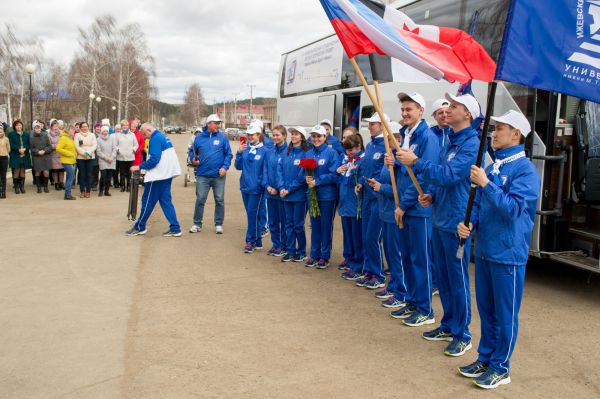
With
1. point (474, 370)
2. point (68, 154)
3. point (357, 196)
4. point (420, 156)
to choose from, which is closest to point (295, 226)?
point (357, 196)

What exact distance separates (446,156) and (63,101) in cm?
7222

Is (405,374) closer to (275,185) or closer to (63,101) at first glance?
(275,185)

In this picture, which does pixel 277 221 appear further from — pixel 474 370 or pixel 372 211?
pixel 474 370

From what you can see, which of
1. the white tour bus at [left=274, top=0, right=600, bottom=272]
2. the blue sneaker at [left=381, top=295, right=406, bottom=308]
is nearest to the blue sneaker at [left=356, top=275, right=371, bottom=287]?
the blue sneaker at [left=381, top=295, right=406, bottom=308]

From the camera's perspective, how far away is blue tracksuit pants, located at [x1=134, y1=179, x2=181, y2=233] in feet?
29.7

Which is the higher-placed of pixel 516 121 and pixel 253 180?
pixel 516 121

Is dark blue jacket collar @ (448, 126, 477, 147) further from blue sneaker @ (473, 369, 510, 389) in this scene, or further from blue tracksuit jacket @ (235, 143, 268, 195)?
blue tracksuit jacket @ (235, 143, 268, 195)

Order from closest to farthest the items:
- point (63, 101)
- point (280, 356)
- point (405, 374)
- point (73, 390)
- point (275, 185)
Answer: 1. point (73, 390)
2. point (405, 374)
3. point (280, 356)
4. point (275, 185)
5. point (63, 101)

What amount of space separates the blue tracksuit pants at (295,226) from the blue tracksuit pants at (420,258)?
8.13ft

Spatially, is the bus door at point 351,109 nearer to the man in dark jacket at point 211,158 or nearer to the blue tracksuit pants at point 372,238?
the man in dark jacket at point 211,158

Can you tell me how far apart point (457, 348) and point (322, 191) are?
3187 millimetres

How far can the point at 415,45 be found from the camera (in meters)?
4.84

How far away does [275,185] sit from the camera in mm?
7723

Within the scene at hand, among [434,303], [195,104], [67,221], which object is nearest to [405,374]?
[434,303]
